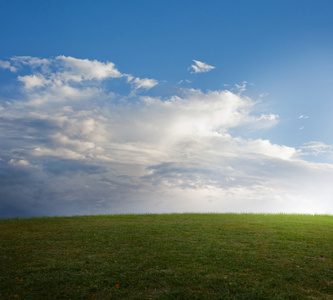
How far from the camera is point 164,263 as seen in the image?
1253 centimetres

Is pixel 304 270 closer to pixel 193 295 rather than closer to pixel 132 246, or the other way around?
pixel 193 295

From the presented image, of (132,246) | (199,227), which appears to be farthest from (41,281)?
(199,227)

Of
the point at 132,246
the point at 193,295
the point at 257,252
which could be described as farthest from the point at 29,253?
the point at 257,252

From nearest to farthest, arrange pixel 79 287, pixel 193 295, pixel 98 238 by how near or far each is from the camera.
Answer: pixel 193 295 < pixel 79 287 < pixel 98 238

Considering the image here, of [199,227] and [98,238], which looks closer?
[98,238]

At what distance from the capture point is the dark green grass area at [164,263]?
395 inches

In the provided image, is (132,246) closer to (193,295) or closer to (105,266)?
(105,266)

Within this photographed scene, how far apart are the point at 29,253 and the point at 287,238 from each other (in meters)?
15.6

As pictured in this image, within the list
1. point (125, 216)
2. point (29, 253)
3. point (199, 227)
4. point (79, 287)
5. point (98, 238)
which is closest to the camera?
point (79, 287)

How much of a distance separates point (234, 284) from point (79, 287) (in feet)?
18.8

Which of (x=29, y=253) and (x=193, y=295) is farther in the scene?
(x=29, y=253)

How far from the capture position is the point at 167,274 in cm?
1123

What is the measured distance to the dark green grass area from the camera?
10023 mm

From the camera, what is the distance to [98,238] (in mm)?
17500
